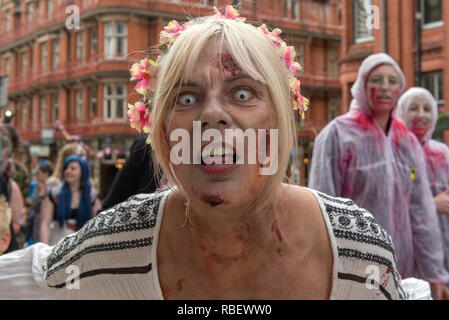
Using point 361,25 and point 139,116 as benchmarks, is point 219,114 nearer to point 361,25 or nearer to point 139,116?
point 139,116

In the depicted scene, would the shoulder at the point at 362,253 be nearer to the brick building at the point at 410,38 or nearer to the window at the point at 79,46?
the brick building at the point at 410,38

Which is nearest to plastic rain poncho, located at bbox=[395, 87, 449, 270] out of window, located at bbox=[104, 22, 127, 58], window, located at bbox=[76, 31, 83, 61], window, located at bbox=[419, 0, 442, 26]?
window, located at bbox=[419, 0, 442, 26]

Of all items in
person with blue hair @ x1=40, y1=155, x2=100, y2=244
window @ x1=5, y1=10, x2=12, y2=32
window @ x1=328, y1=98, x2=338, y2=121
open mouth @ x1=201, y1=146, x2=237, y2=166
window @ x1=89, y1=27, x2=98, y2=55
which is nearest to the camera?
open mouth @ x1=201, y1=146, x2=237, y2=166

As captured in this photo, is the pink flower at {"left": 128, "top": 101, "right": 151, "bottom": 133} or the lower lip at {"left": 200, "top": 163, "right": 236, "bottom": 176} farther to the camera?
the pink flower at {"left": 128, "top": 101, "right": 151, "bottom": 133}

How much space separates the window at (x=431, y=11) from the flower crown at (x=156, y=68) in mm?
13921

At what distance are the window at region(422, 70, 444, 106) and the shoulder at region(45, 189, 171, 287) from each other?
15158 millimetres

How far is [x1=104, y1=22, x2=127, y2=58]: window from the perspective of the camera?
26.9 meters

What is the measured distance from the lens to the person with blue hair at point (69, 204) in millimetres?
4867

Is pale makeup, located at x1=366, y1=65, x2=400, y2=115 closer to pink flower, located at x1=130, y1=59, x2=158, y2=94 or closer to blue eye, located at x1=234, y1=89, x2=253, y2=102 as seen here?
pink flower, located at x1=130, y1=59, x2=158, y2=94

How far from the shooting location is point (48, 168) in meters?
8.49

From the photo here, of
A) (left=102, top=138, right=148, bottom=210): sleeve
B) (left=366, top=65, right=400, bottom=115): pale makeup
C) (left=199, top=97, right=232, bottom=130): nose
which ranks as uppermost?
(left=366, top=65, right=400, bottom=115): pale makeup
